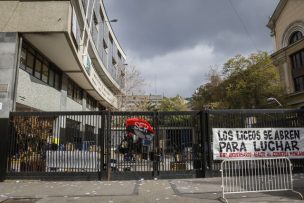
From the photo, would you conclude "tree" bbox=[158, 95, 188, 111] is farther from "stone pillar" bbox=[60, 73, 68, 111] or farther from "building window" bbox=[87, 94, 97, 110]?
"stone pillar" bbox=[60, 73, 68, 111]

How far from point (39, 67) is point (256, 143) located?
1318cm

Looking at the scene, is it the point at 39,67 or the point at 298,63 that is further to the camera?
the point at 298,63

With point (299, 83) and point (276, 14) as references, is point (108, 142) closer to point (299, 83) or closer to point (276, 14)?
point (299, 83)

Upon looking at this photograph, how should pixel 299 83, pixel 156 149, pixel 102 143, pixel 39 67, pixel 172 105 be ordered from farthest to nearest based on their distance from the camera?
pixel 172 105, pixel 299 83, pixel 39 67, pixel 156 149, pixel 102 143

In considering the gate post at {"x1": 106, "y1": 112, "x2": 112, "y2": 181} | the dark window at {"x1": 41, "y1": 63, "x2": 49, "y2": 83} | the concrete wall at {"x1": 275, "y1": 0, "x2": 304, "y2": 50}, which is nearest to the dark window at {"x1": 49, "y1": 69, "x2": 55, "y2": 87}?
the dark window at {"x1": 41, "y1": 63, "x2": 49, "y2": 83}

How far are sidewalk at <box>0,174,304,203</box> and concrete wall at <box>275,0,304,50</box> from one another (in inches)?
1620


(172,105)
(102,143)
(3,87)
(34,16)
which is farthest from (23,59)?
(172,105)

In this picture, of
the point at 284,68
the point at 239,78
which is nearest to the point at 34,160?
the point at 239,78

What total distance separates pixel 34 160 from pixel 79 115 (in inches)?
103

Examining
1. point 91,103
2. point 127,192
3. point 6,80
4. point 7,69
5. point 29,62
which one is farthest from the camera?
point 91,103

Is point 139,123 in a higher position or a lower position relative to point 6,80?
lower

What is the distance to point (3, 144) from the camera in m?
12.1

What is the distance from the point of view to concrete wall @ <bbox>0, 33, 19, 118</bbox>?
42.7 ft

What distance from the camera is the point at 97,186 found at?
34.9ft
